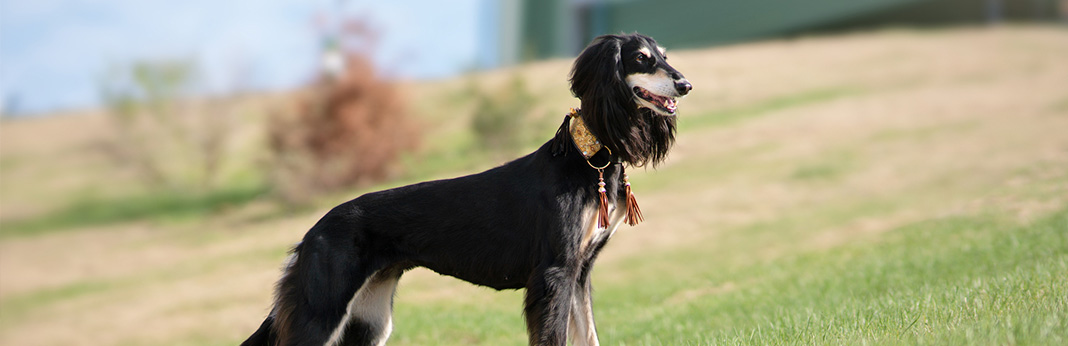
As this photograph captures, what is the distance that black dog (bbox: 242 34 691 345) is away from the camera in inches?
201

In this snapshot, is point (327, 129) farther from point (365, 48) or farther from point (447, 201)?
point (447, 201)

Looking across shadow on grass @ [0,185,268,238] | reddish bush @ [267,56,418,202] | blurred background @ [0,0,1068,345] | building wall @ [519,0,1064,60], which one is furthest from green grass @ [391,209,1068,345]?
building wall @ [519,0,1064,60]

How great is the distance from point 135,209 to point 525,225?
91.5 feet

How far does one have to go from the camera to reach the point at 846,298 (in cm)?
873

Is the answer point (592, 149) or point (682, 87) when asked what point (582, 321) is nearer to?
point (592, 149)

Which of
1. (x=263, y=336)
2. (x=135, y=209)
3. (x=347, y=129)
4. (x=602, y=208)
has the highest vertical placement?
(x=347, y=129)

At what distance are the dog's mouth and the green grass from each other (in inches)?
66.3

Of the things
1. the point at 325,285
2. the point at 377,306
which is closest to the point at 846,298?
the point at 377,306

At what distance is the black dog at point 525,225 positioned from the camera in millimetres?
5102

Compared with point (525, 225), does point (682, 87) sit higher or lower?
higher

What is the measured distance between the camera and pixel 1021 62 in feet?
105

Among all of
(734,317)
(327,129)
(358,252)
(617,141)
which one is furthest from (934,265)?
(327,129)

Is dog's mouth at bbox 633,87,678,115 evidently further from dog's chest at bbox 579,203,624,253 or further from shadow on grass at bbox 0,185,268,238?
shadow on grass at bbox 0,185,268,238

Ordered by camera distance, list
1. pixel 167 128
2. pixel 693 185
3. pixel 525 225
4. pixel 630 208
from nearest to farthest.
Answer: pixel 525 225 → pixel 630 208 → pixel 693 185 → pixel 167 128
